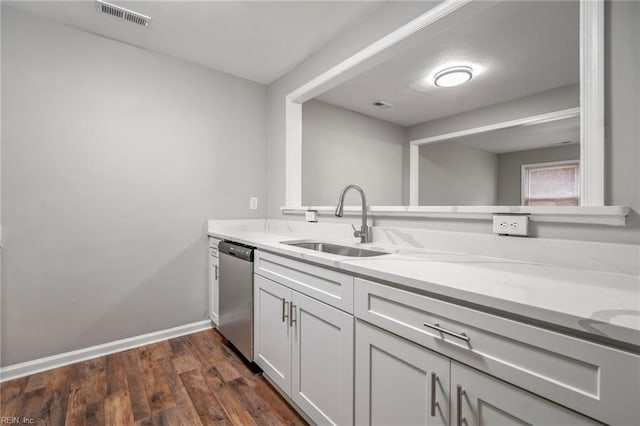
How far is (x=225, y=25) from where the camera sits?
199 centimetres

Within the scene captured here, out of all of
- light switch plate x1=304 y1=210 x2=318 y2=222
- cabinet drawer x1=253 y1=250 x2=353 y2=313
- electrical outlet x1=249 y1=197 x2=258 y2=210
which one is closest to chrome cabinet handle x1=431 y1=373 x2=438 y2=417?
cabinet drawer x1=253 y1=250 x2=353 y2=313

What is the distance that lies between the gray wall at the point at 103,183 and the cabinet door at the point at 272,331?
1052mm

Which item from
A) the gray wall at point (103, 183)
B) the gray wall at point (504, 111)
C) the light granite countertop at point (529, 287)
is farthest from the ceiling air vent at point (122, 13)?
the gray wall at point (504, 111)

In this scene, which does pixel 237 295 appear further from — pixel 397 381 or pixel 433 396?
pixel 433 396

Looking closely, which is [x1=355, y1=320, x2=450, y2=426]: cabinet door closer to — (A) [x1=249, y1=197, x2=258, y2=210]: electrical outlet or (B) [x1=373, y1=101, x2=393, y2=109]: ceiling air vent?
(A) [x1=249, y1=197, x2=258, y2=210]: electrical outlet

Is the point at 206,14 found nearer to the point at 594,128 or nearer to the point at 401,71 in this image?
the point at 401,71

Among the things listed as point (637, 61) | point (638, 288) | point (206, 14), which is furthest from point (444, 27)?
point (206, 14)

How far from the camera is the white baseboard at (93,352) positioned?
1778mm

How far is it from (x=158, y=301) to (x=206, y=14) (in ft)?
7.27

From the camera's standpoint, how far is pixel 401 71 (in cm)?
258

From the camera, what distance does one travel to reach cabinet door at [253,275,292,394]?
1477 millimetres

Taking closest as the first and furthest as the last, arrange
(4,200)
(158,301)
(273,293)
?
(273,293)
(4,200)
(158,301)

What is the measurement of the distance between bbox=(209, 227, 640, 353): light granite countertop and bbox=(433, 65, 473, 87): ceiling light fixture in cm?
197

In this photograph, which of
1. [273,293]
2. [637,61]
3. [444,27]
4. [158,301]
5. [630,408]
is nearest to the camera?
[630,408]
